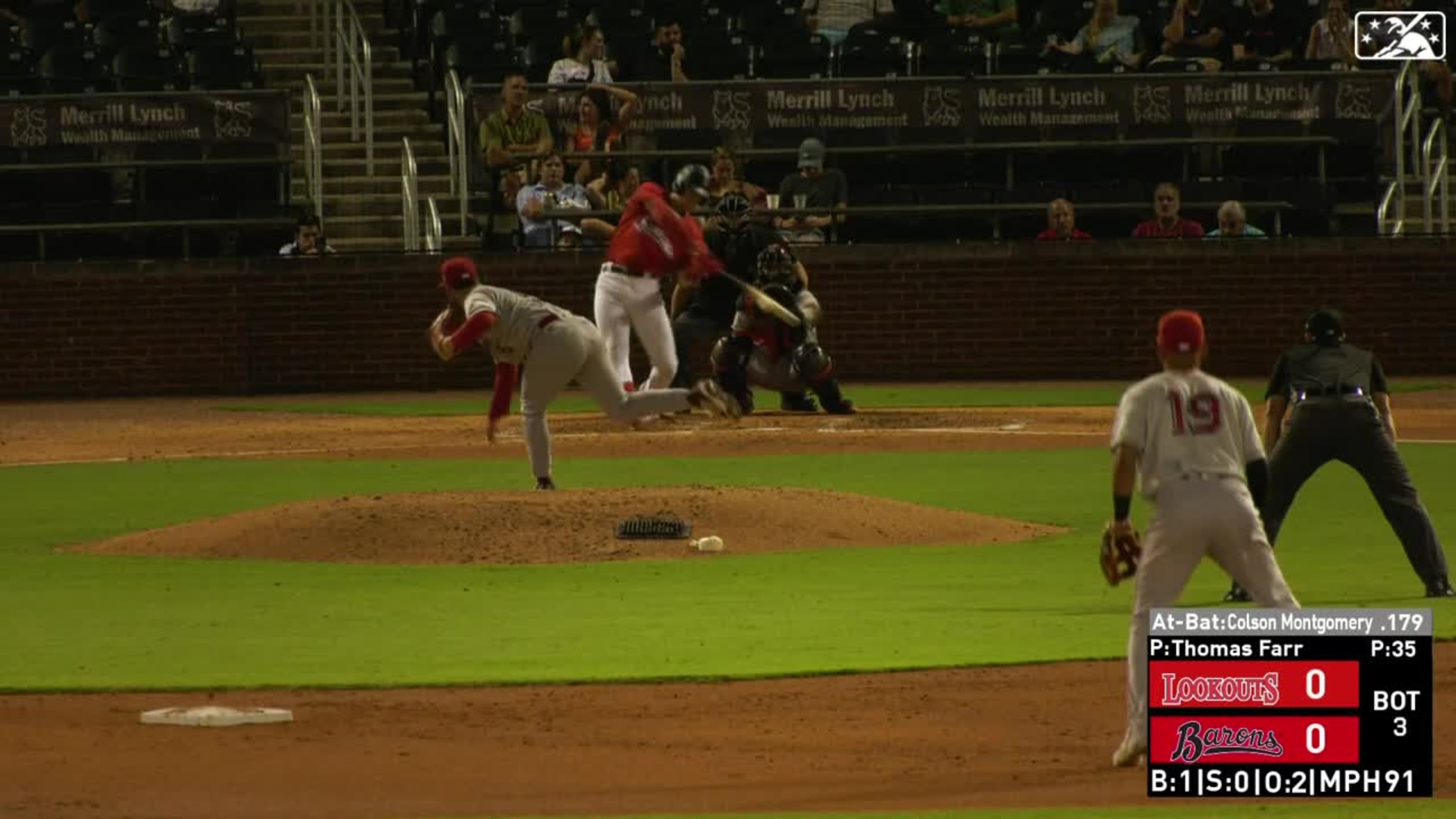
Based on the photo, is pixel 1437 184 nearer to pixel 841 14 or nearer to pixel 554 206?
pixel 841 14

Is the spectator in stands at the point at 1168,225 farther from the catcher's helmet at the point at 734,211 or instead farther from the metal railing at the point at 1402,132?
the catcher's helmet at the point at 734,211

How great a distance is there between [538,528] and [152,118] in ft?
45.9

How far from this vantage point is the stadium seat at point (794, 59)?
30047 millimetres

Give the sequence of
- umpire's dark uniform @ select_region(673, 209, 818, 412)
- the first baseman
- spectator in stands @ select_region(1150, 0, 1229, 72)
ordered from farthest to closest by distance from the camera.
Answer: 1. spectator in stands @ select_region(1150, 0, 1229, 72)
2. umpire's dark uniform @ select_region(673, 209, 818, 412)
3. the first baseman

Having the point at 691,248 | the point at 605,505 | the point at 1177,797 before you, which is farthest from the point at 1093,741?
the point at 691,248

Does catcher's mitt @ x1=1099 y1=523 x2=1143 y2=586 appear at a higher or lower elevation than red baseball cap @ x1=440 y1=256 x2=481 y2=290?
lower

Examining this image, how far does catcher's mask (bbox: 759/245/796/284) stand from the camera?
23.2m

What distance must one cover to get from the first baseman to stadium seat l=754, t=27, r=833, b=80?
13.5 m

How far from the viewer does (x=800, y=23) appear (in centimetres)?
3089

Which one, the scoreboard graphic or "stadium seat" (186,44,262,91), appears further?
"stadium seat" (186,44,262,91)

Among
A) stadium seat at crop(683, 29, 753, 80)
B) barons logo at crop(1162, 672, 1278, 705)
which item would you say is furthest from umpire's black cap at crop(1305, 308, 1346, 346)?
stadium seat at crop(683, 29, 753, 80)

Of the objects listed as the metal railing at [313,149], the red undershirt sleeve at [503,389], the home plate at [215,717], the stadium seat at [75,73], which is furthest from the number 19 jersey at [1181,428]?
the stadium seat at [75,73]

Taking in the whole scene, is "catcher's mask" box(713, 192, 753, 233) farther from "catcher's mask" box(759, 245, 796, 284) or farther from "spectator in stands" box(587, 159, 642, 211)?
"spectator in stands" box(587, 159, 642, 211)

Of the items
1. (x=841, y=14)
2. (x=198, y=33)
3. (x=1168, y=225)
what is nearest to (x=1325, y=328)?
(x=1168, y=225)
